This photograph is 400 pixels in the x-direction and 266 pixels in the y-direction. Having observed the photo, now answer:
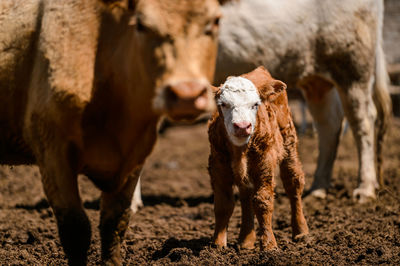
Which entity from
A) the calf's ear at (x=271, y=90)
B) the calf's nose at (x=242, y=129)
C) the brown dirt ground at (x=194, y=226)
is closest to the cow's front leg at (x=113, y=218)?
the brown dirt ground at (x=194, y=226)

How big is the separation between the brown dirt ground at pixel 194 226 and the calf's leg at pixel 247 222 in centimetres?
10

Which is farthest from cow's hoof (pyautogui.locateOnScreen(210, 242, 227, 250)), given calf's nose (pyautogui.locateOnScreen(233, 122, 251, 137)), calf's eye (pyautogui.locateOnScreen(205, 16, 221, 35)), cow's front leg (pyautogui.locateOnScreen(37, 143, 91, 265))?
calf's eye (pyautogui.locateOnScreen(205, 16, 221, 35))

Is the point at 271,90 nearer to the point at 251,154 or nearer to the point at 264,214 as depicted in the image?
the point at 251,154

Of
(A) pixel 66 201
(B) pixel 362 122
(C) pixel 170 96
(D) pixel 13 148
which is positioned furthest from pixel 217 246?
(B) pixel 362 122

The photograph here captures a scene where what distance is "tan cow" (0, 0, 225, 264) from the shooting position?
2.48 meters

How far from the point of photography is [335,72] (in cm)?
684

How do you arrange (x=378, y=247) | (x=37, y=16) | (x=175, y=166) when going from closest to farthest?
(x=37, y=16), (x=378, y=247), (x=175, y=166)

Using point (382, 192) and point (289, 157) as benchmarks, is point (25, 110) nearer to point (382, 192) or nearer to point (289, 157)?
point (289, 157)

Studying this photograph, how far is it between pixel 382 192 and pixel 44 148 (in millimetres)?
5077

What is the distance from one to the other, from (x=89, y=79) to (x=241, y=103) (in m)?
1.41

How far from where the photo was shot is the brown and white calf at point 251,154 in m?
4.05

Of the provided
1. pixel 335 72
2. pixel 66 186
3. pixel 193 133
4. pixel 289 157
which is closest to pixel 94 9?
pixel 66 186

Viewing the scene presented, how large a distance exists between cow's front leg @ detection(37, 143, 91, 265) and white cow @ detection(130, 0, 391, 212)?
3.55 metres

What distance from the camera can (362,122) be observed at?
6.94m
